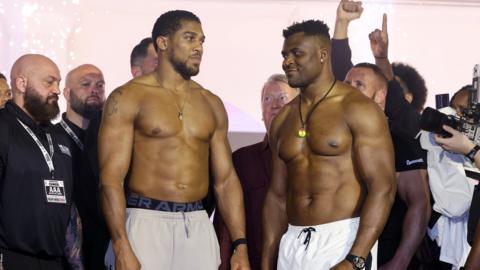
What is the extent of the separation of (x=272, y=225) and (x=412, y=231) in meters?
0.82

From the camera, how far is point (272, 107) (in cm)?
561

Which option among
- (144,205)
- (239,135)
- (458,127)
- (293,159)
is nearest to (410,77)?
(239,135)

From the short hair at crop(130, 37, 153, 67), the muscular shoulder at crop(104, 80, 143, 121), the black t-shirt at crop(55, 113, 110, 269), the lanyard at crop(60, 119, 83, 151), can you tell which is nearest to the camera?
the muscular shoulder at crop(104, 80, 143, 121)

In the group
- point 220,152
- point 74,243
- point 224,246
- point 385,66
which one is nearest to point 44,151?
point 74,243

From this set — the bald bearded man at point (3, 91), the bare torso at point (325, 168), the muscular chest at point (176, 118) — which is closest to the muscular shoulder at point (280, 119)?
the bare torso at point (325, 168)

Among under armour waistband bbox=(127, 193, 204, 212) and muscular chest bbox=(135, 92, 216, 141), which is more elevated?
muscular chest bbox=(135, 92, 216, 141)

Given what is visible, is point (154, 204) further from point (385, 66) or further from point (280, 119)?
point (385, 66)

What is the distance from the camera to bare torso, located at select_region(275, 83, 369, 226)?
4.46 meters

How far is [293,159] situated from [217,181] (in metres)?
0.48

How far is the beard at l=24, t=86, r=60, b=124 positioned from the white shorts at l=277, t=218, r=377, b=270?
1.45m

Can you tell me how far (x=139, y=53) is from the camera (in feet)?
19.3

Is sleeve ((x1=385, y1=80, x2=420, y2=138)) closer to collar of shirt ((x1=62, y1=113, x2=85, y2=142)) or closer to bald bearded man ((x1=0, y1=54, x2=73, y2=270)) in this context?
collar of shirt ((x1=62, y1=113, x2=85, y2=142))

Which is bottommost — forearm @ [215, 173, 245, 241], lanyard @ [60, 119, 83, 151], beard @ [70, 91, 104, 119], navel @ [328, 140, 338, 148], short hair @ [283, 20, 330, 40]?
forearm @ [215, 173, 245, 241]

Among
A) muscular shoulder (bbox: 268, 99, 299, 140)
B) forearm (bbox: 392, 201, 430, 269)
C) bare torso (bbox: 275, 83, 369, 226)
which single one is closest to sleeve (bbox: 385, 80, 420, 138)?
forearm (bbox: 392, 201, 430, 269)
